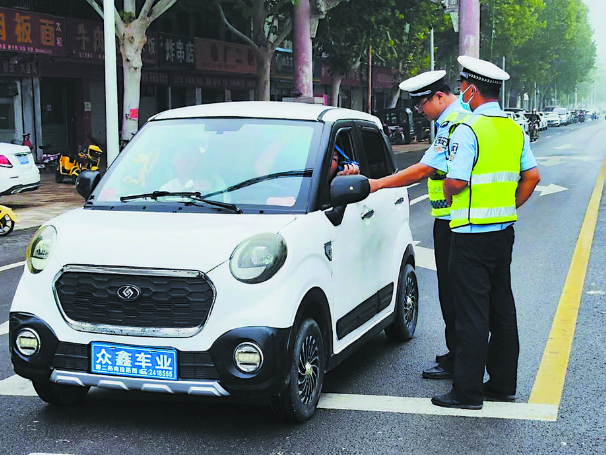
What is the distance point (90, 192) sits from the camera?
5441 millimetres

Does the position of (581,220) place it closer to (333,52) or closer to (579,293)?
(579,293)

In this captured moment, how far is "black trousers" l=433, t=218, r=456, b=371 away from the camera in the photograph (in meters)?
5.55

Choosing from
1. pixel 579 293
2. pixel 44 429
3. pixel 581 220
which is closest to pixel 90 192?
→ pixel 44 429

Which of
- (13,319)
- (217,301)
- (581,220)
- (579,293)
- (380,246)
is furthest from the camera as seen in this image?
(581,220)

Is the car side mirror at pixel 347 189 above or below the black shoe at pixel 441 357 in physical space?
above

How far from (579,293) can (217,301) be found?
4.88 meters

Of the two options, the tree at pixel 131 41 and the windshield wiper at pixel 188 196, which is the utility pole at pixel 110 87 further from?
the windshield wiper at pixel 188 196

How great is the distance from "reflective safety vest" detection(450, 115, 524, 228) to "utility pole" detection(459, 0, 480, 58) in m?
25.4

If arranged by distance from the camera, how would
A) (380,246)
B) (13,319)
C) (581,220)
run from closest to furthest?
(13,319)
(380,246)
(581,220)

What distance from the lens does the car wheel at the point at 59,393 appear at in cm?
477

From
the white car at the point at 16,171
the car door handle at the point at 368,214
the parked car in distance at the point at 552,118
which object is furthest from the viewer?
the parked car in distance at the point at 552,118

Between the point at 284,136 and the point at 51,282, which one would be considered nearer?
the point at 51,282

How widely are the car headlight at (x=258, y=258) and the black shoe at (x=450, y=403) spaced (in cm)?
131

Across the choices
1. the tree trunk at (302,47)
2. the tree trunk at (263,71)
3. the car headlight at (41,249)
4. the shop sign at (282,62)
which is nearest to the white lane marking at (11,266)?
the car headlight at (41,249)
